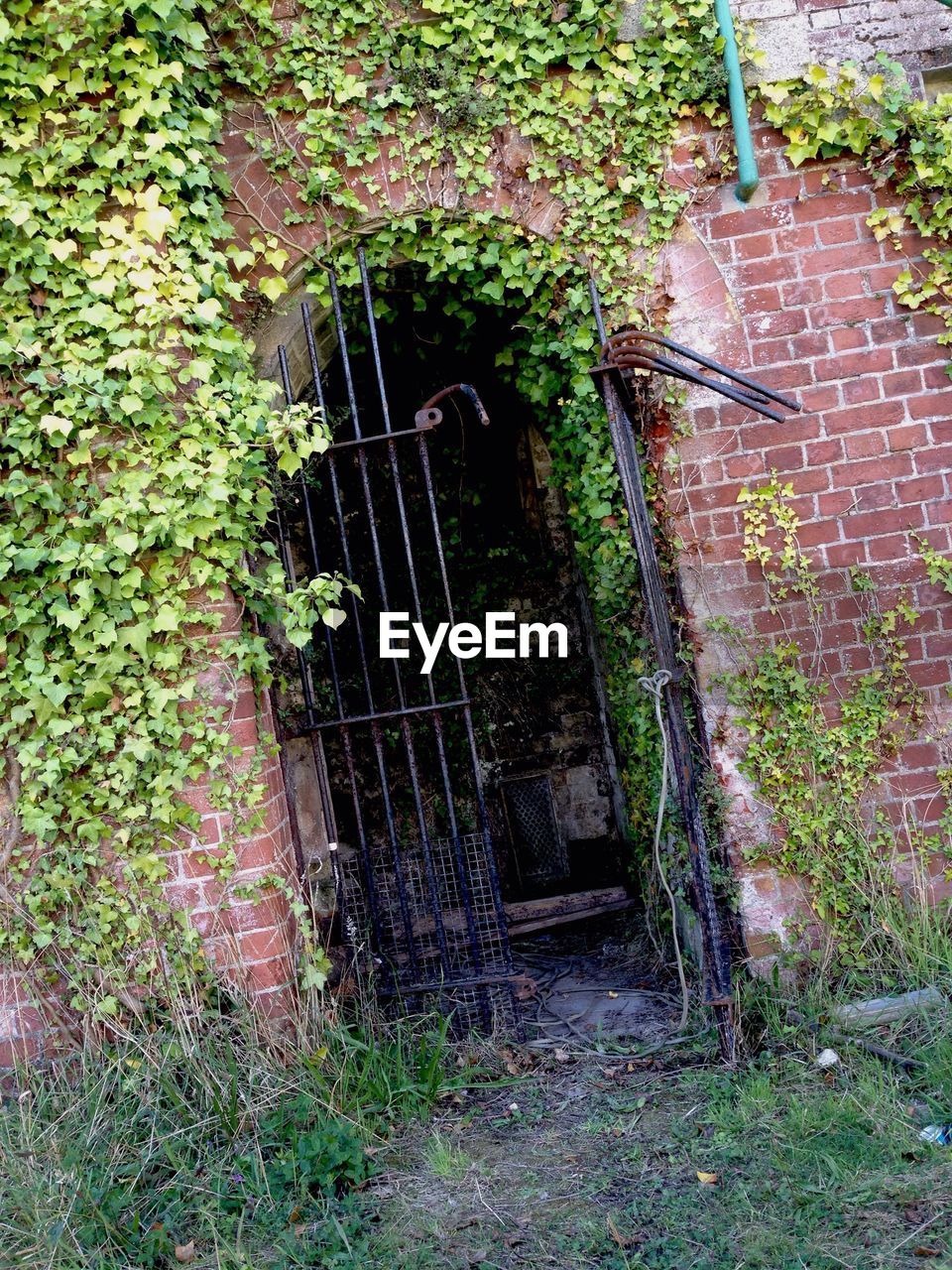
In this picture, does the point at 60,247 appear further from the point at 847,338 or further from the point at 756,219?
the point at 847,338

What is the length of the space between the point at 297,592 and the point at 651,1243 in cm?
218

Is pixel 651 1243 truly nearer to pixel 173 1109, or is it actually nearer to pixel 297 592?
pixel 173 1109

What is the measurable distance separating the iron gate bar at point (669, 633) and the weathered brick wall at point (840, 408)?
22 cm

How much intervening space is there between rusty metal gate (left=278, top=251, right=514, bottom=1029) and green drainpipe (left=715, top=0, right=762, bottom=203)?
49.2 inches

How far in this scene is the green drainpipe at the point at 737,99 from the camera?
3.35m

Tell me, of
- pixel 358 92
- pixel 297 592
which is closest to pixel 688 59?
pixel 358 92

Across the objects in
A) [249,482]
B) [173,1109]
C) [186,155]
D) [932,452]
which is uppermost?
[186,155]

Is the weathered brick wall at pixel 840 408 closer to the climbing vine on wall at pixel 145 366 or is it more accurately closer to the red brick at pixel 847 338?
the red brick at pixel 847 338

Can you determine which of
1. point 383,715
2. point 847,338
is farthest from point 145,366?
point 847,338

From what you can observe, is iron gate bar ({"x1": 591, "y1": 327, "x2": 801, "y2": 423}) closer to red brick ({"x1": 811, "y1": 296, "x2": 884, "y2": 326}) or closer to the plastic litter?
red brick ({"x1": 811, "y1": 296, "x2": 884, "y2": 326})

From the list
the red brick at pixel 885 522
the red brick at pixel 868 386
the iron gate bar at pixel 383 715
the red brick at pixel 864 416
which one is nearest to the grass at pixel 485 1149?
the iron gate bar at pixel 383 715

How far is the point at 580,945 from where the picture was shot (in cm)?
512

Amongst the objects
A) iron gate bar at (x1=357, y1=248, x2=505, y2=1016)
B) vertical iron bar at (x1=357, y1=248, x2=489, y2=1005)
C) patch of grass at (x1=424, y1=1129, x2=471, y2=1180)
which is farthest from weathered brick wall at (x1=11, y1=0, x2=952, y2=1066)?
patch of grass at (x1=424, y1=1129, x2=471, y2=1180)

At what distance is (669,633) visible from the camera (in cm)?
344
